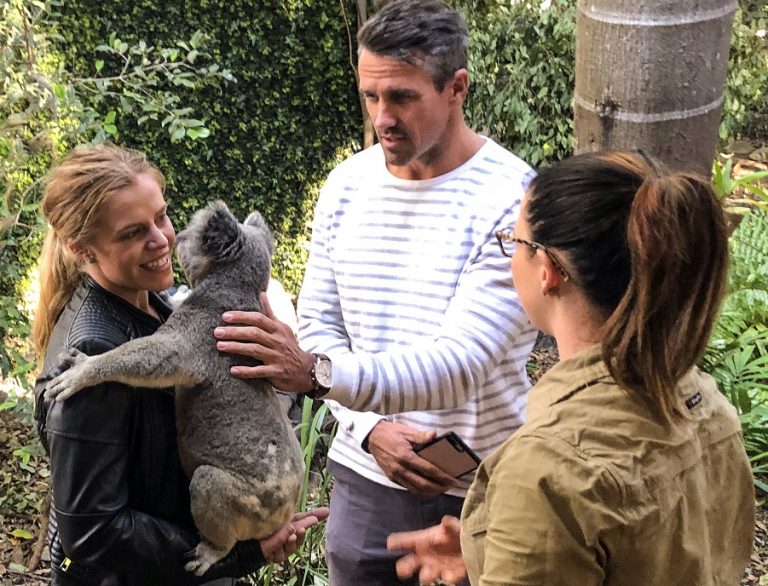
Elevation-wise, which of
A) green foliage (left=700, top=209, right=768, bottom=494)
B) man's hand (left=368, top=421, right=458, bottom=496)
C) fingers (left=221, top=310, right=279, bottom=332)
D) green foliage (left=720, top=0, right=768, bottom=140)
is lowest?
green foliage (left=700, top=209, right=768, bottom=494)

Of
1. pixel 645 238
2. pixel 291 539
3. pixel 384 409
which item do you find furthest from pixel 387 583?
pixel 645 238

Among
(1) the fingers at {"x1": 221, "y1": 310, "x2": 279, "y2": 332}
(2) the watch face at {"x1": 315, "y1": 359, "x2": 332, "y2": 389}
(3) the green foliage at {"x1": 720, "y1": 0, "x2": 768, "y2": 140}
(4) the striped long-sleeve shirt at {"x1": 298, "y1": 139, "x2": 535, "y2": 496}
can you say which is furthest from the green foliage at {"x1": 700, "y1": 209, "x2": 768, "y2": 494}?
(1) the fingers at {"x1": 221, "y1": 310, "x2": 279, "y2": 332}

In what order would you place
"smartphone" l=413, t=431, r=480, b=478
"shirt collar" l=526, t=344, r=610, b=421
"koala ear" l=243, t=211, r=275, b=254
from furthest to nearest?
"koala ear" l=243, t=211, r=275, b=254 < "smartphone" l=413, t=431, r=480, b=478 < "shirt collar" l=526, t=344, r=610, b=421

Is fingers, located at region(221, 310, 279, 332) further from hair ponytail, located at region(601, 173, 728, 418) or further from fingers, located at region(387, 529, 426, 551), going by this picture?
hair ponytail, located at region(601, 173, 728, 418)

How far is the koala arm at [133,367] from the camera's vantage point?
1813 millimetres

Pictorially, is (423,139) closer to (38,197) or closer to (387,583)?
(387,583)

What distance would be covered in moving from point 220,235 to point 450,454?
0.84m

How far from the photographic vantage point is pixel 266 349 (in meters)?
2.05

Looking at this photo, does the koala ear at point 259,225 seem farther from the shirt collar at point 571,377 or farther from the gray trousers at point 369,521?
the shirt collar at point 571,377

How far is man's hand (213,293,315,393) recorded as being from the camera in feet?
6.71

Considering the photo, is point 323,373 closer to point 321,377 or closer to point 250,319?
point 321,377

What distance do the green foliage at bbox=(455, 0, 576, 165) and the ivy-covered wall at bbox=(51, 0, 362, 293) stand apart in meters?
1.24

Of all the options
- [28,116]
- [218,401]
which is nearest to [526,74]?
[28,116]

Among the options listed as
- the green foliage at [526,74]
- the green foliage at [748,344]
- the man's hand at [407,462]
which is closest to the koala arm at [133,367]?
the man's hand at [407,462]
